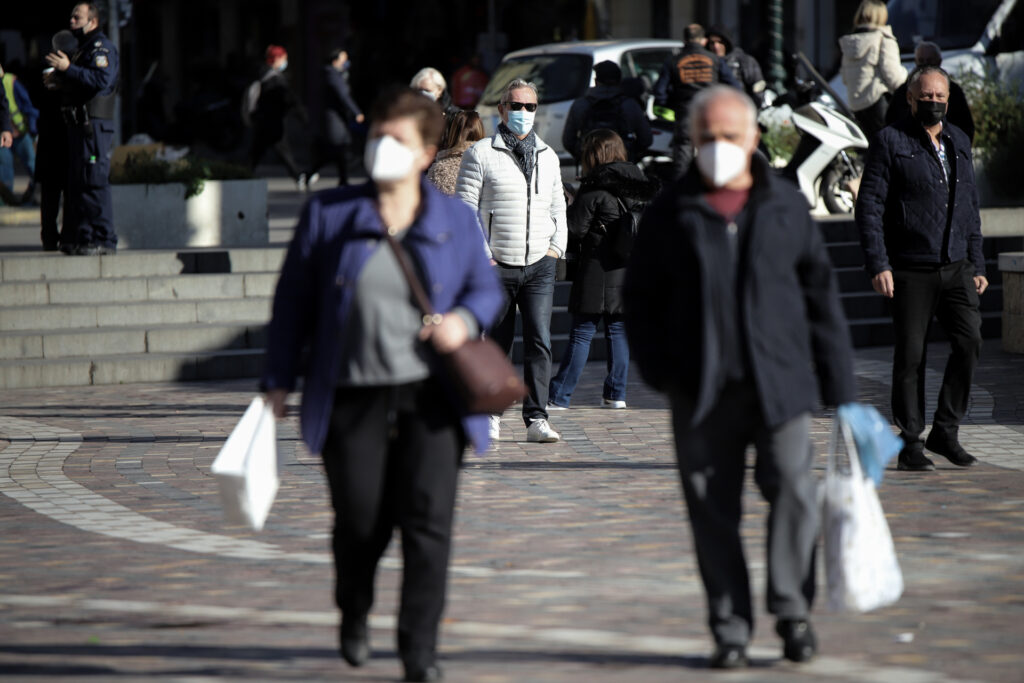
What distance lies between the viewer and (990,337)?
14.7 meters

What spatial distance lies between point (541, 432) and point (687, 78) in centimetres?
775

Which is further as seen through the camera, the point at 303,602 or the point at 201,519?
the point at 201,519

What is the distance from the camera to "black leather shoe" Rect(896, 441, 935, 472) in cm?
870

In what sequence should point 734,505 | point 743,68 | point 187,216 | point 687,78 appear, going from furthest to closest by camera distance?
point 743,68
point 687,78
point 187,216
point 734,505

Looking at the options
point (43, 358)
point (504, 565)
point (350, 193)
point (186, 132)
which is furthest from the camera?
point (186, 132)

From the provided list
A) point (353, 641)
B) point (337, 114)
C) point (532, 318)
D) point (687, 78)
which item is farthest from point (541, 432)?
point (337, 114)

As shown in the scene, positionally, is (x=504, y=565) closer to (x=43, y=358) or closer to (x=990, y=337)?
(x=43, y=358)

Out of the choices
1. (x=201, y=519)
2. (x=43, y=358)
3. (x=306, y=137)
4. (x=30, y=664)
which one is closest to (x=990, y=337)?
(x=43, y=358)

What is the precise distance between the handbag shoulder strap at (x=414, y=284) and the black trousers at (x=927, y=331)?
4086 millimetres

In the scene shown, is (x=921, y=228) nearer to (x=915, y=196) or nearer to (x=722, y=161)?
(x=915, y=196)

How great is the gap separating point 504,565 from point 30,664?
1.94 m

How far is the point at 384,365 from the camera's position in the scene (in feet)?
16.1

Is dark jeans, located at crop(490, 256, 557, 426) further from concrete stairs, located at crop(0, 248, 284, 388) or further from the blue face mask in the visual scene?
concrete stairs, located at crop(0, 248, 284, 388)

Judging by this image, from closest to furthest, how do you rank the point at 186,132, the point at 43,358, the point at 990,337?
the point at 43,358, the point at 990,337, the point at 186,132
